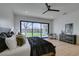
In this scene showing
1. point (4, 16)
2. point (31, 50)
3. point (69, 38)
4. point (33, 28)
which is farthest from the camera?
point (33, 28)

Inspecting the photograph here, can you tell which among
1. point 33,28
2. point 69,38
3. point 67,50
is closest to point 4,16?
point 67,50

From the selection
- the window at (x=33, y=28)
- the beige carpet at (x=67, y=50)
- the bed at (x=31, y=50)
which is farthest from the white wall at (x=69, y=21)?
the bed at (x=31, y=50)

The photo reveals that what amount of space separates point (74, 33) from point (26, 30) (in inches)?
167

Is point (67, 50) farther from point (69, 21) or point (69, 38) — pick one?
point (69, 21)

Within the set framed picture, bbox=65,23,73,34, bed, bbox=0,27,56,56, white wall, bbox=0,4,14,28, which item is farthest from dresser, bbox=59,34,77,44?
white wall, bbox=0,4,14,28

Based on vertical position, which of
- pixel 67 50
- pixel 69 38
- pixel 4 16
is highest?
pixel 4 16

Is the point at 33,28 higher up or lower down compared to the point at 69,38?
higher up

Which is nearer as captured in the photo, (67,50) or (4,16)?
(4,16)

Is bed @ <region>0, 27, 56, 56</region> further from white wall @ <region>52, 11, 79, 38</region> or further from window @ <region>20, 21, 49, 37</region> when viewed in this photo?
window @ <region>20, 21, 49, 37</region>

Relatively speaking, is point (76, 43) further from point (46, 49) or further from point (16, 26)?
point (16, 26)

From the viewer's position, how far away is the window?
22.5 feet

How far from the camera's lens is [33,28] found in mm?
7223

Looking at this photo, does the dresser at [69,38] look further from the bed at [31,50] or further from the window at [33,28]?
the bed at [31,50]

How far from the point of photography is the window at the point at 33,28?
6.86m
